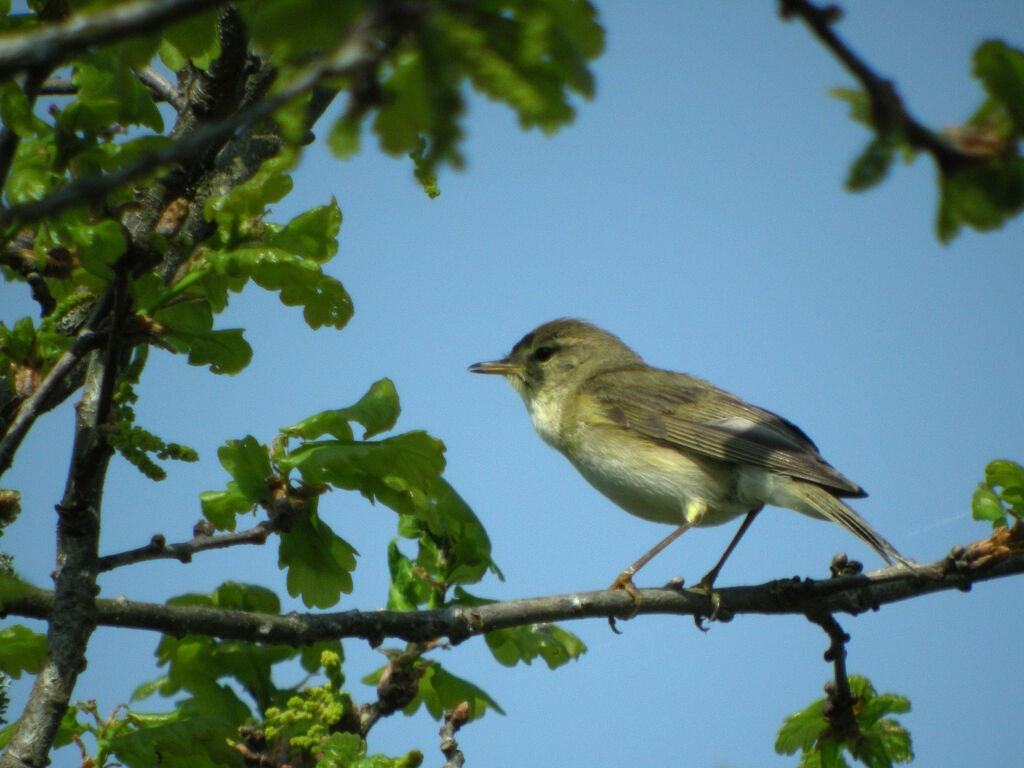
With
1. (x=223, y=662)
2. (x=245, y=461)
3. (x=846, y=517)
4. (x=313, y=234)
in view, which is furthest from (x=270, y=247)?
(x=846, y=517)

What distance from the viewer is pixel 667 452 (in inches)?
222

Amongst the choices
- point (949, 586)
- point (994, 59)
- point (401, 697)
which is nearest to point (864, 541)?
point (949, 586)

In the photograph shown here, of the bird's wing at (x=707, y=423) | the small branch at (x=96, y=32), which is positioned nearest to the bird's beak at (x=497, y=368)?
the bird's wing at (x=707, y=423)

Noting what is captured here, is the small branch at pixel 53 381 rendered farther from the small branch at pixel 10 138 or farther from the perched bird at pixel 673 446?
the perched bird at pixel 673 446

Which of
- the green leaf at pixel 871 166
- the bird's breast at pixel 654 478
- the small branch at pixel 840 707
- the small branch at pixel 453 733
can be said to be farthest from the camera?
the bird's breast at pixel 654 478

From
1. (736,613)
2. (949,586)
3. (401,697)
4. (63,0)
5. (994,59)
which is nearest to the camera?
(994,59)

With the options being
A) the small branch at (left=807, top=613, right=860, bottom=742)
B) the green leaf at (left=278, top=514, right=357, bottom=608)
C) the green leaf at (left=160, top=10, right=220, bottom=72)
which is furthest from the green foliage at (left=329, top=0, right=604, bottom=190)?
the small branch at (left=807, top=613, right=860, bottom=742)

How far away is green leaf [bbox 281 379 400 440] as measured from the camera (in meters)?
2.93

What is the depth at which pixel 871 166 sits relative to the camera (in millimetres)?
1392

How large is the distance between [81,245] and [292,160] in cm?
144

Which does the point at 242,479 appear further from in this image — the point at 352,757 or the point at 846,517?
the point at 846,517

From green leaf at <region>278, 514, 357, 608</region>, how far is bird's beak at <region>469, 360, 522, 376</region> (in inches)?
148

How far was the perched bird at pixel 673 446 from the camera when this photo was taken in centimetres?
500

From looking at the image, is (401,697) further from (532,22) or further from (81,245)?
(532,22)
